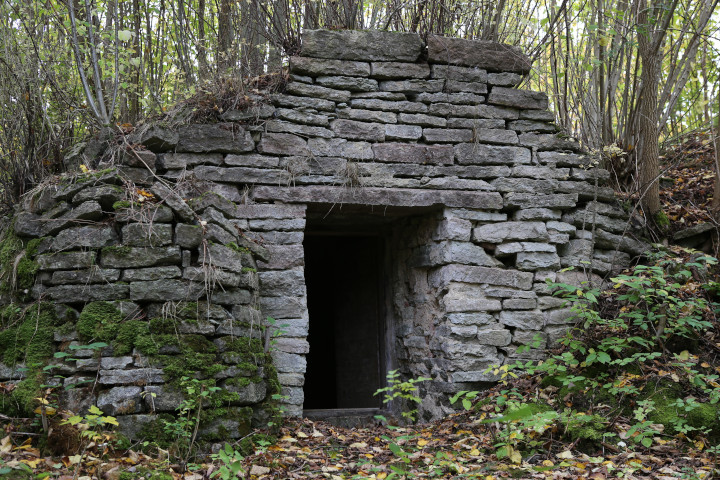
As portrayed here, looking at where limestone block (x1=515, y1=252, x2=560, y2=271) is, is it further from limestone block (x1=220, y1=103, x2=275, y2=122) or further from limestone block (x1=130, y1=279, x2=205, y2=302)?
limestone block (x1=130, y1=279, x2=205, y2=302)

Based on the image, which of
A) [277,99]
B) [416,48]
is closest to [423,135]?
[416,48]

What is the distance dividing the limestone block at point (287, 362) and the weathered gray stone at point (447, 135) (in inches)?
75.0

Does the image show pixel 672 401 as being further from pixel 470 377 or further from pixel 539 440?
pixel 470 377

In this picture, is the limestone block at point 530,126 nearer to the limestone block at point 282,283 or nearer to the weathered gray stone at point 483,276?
the weathered gray stone at point 483,276

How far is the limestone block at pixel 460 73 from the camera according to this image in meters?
5.01

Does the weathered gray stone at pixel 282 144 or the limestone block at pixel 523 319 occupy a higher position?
the weathered gray stone at pixel 282 144

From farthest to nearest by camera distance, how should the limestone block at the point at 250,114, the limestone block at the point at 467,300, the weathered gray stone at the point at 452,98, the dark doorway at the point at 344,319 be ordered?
the dark doorway at the point at 344,319 < the weathered gray stone at the point at 452,98 < the limestone block at the point at 467,300 < the limestone block at the point at 250,114

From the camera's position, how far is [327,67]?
4812 millimetres

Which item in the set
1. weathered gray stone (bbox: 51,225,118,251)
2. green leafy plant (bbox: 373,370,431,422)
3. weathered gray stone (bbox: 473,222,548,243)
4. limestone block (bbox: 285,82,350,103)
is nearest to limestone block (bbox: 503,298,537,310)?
weathered gray stone (bbox: 473,222,548,243)

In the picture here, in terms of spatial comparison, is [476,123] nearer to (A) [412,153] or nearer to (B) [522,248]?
(A) [412,153]

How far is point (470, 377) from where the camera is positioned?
4.68 meters

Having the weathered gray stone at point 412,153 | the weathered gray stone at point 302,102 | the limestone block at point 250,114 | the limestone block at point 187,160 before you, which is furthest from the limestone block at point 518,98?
the limestone block at point 187,160

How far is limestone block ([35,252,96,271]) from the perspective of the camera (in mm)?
3604

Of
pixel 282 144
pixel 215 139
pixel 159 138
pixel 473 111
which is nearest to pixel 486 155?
pixel 473 111
